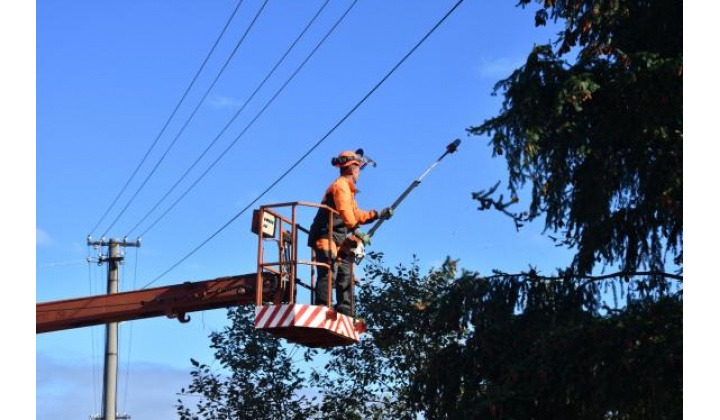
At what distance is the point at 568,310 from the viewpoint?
13422 millimetres

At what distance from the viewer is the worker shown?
12.5m

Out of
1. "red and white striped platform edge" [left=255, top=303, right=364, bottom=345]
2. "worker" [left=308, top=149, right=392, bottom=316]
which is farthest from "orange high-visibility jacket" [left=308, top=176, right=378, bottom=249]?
"red and white striped platform edge" [left=255, top=303, right=364, bottom=345]

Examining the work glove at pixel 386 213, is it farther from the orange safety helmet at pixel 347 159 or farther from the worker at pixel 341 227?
the orange safety helmet at pixel 347 159

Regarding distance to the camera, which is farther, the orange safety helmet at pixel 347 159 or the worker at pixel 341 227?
the orange safety helmet at pixel 347 159

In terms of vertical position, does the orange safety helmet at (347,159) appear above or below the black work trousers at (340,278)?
above

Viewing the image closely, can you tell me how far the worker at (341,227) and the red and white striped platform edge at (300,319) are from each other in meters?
0.31

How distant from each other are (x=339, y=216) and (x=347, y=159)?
758 mm

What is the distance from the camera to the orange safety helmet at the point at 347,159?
1291 centimetres

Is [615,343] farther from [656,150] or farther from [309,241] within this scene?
[309,241]

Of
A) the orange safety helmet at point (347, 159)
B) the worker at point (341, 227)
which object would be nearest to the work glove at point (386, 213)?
the worker at point (341, 227)

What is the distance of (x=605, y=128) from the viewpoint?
12.3 meters

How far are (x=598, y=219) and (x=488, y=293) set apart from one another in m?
1.85

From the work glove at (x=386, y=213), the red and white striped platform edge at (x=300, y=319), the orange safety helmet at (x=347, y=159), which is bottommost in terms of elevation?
the red and white striped platform edge at (x=300, y=319)

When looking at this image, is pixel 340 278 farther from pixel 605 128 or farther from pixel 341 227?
pixel 605 128
